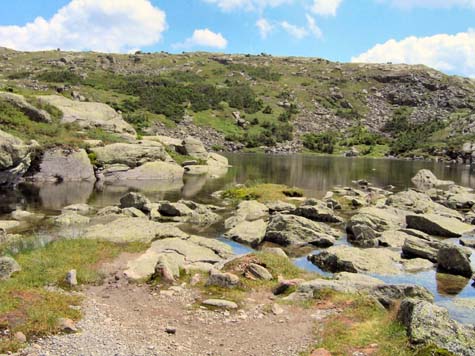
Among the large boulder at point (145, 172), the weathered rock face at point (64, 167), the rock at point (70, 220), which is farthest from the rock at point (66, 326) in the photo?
the large boulder at point (145, 172)

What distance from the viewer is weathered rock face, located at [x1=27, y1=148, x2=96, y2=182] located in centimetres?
6166

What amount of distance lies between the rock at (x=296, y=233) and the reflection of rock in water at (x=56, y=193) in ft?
70.8

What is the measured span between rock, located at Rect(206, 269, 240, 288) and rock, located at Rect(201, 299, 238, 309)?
2086mm

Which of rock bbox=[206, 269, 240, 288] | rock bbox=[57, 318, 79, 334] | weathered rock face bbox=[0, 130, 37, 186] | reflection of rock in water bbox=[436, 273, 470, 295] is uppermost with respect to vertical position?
weathered rock face bbox=[0, 130, 37, 186]

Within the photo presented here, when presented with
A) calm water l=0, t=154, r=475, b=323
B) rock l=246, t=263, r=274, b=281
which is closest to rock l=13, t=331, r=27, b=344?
rock l=246, t=263, r=274, b=281

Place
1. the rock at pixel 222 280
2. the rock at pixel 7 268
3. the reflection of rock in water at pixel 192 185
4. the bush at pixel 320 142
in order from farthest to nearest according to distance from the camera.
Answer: the bush at pixel 320 142 → the reflection of rock in water at pixel 192 185 → the rock at pixel 222 280 → the rock at pixel 7 268

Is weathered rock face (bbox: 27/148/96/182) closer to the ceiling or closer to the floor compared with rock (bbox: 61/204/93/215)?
closer to the ceiling

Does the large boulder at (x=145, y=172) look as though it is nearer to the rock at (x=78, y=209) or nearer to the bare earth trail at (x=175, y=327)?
the rock at (x=78, y=209)

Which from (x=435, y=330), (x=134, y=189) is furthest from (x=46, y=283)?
(x=134, y=189)

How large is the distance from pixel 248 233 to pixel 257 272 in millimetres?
12491

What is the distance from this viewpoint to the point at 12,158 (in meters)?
50.3

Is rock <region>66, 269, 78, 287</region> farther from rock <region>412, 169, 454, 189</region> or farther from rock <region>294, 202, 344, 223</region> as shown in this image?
rock <region>412, 169, 454, 189</region>

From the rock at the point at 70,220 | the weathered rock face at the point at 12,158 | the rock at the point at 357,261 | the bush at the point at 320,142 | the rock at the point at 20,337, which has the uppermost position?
the bush at the point at 320,142

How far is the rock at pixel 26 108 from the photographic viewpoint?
226 feet
